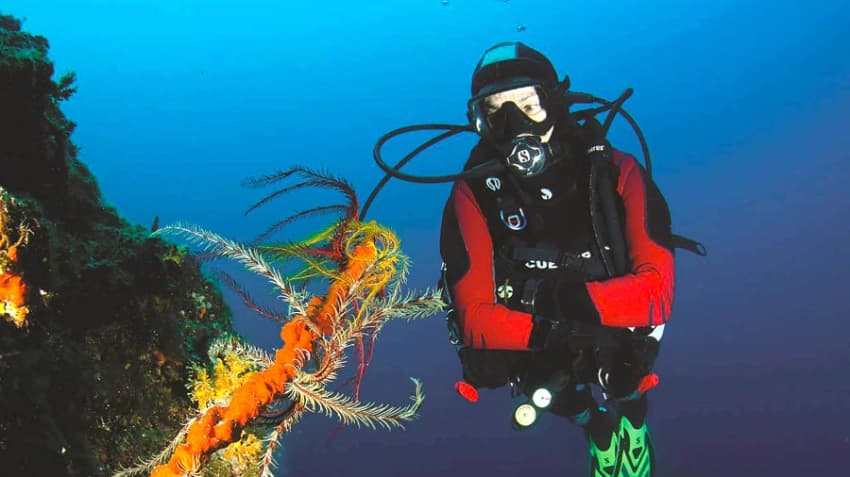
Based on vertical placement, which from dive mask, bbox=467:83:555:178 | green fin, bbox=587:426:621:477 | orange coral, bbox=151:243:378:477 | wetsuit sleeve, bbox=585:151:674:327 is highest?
dive mask, bbox=467:83:555:178

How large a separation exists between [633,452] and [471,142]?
247 feet

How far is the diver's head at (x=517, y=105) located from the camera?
3100 mm

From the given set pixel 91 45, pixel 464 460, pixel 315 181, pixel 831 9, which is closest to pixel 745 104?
pixel 831 9

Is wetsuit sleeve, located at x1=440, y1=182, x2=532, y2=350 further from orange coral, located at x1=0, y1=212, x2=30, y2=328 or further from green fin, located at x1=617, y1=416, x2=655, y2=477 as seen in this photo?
orange coral, located at x1=0, y1=212, x2=30, y2=328

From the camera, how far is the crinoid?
1693mm

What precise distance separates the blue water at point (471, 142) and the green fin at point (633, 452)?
11.0ft

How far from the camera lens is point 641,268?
285 centimetres

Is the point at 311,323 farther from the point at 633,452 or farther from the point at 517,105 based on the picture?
the point at 633,452

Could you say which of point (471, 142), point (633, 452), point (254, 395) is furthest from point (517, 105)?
point (471, 142)

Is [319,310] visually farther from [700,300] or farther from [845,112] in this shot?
[845,112]

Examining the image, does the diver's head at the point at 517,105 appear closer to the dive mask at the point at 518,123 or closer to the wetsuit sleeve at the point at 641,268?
the dive mask at the point at 518,123

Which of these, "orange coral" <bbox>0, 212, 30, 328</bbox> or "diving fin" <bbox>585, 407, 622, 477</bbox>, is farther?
"diving fin" <bbox>585, 407, 622, 477</bbox>

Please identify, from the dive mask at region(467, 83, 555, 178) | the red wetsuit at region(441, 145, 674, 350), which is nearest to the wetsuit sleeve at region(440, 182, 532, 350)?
the red wetsuit at region(441, 145, 674, 350)

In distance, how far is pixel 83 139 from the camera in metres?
101
